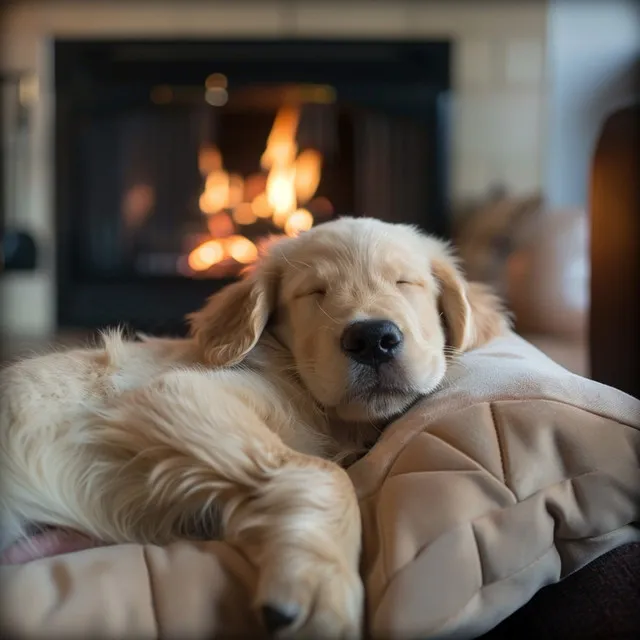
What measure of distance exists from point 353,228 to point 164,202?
294 cm

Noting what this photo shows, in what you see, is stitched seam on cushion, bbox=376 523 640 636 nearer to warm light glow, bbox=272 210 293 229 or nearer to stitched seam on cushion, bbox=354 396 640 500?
stitched seam on cushion, bbox=354 396 640 500

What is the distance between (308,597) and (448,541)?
17cm

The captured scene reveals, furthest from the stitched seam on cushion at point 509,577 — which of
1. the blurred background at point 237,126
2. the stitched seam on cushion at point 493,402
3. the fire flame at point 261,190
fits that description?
the fire flame at point 261,190

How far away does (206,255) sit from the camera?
13.1 feet

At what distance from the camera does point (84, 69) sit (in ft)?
12.7

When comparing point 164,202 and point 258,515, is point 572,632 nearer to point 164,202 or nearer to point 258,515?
point 258,515

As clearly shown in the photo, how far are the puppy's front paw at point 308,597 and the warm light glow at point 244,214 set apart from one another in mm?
3335

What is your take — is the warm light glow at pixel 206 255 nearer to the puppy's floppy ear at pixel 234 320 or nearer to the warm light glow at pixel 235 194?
the warm light glow at pixel 235 194

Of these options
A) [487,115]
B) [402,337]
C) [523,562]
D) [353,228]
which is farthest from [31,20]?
[523,562]

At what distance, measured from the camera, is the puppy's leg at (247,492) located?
776mm

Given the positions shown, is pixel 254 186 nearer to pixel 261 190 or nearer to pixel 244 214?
pixel 261 190

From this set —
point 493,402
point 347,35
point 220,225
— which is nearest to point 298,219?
point 220,225

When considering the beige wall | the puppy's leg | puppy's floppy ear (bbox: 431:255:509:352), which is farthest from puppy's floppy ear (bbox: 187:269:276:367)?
the beige wall

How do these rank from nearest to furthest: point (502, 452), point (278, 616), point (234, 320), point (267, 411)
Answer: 1. point (278, 616)
2. point (502, 452)
3. point (267, 411)
4. point (234, 320)
